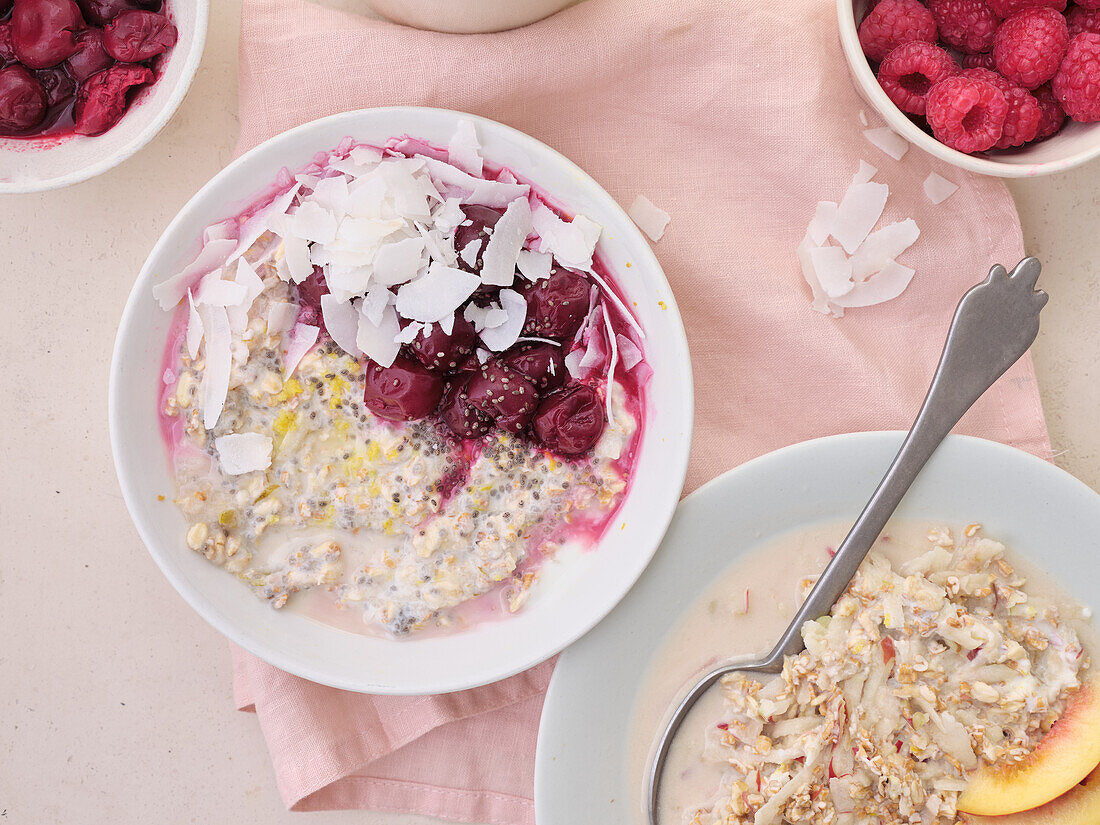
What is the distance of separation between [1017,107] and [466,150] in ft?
2.42

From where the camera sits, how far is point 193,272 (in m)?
1.13

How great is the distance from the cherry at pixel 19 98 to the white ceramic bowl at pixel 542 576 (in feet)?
0.93

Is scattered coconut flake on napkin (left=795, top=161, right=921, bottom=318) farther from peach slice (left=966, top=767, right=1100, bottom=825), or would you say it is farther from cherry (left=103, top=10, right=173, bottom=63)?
cherry (left=103, top=10, right=173, bottom=63)

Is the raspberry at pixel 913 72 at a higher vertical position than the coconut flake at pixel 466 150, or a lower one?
higher

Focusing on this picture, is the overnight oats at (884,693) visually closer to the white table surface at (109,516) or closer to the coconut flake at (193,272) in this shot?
the white table surface at (109,516)

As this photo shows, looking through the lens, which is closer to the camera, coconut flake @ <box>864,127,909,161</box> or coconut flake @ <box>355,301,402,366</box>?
coconut flake @ <box>355,301,402,366</box>

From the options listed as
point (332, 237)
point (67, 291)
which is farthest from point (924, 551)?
point (67, 291)

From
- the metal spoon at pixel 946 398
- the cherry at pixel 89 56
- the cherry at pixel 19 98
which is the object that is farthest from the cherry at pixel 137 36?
the metal spoon at pixel 946 398

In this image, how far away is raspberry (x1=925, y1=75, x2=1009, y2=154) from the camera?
3.60ft

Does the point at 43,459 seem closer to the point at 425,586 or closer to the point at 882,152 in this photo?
the point at 425,586

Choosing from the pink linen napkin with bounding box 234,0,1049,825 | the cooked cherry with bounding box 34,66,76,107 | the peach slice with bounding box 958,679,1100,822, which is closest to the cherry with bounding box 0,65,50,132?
the cooked cherry with bounding box 34,66,76,107

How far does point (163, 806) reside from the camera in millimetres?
1395

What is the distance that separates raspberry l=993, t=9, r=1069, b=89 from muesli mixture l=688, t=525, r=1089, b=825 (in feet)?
2.03

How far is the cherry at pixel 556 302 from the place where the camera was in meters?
1.13
